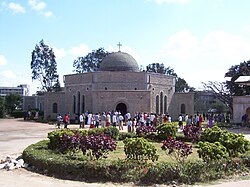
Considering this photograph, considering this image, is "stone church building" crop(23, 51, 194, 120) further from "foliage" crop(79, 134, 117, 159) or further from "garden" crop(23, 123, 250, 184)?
"foliage" crop(79, 134, 117, 159)

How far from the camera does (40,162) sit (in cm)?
999

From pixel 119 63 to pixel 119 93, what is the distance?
205 inches

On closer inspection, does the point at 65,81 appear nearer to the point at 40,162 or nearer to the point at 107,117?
the point at 107,117

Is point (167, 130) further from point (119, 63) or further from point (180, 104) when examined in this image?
point (180, 104)

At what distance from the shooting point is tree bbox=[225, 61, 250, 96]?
139ft

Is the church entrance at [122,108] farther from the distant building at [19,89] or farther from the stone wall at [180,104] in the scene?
the distant building at [19,89]

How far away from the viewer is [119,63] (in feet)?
127

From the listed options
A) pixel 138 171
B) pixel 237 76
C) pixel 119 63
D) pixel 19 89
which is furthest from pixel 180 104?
pixel 19 89

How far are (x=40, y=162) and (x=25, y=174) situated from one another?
570 mm

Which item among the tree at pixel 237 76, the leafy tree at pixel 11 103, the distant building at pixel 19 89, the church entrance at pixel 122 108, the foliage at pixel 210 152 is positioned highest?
the distant building at pixel 19 89

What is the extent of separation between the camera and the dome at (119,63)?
38656 mm

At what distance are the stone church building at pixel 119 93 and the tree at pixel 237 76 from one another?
7.61 metres

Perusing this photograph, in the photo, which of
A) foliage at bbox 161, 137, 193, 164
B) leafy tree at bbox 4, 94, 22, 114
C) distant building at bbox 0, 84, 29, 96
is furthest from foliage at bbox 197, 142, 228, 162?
distant building at bbox 0, 84, 29, 96

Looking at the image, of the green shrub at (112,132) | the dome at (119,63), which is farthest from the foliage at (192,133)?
the dome at (119,63)
